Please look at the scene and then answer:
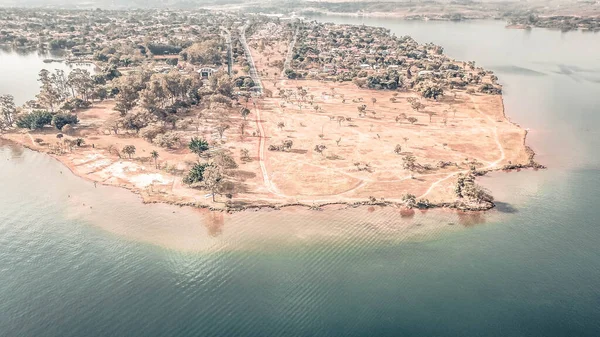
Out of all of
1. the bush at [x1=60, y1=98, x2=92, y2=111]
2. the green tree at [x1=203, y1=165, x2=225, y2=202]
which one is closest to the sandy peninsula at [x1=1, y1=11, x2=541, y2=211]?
the green tree at [x1=203, y1=165, x2=225, y2=202]

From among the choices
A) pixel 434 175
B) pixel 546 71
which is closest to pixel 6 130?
pixel 434 175

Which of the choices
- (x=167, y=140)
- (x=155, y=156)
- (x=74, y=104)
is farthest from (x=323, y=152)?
(x=74, y=104)

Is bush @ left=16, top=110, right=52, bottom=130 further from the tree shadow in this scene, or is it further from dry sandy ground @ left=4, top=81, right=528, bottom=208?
the tree shadow

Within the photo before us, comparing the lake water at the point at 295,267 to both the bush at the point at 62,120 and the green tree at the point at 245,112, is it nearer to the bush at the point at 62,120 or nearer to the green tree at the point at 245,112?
the bush at the point at 62,120

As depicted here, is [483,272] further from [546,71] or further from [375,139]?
[546,71]

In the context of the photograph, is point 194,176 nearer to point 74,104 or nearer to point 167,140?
point 167,140

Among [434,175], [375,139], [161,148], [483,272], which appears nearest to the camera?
[483,272]
